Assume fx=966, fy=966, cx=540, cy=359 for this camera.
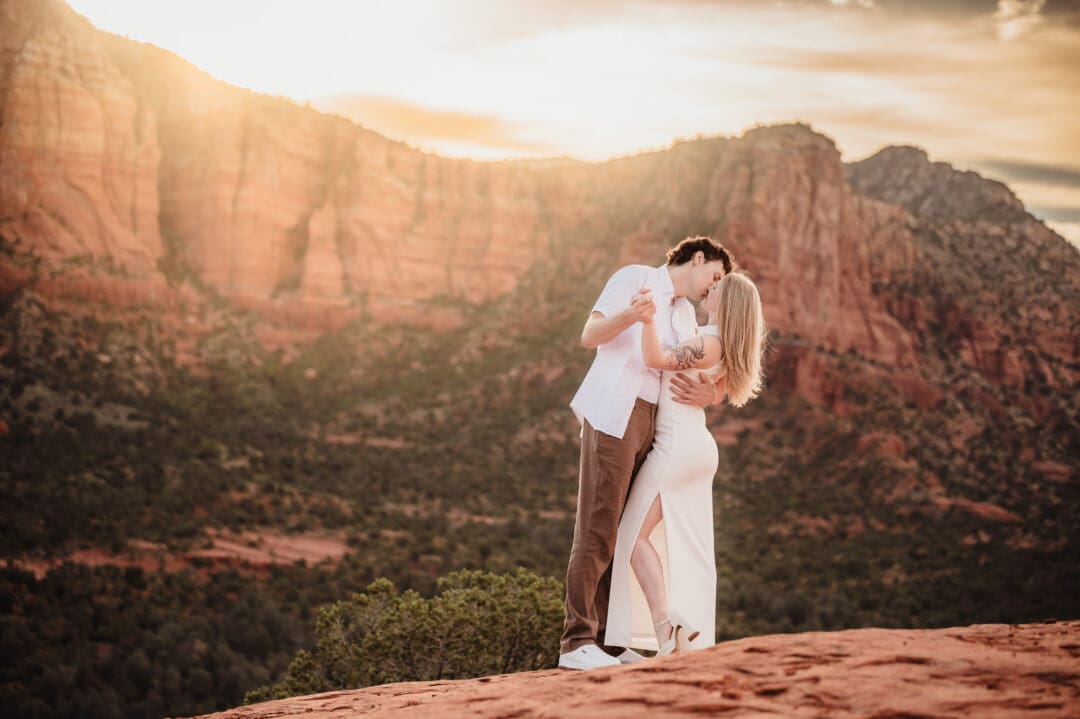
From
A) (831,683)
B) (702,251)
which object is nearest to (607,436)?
(702,251)

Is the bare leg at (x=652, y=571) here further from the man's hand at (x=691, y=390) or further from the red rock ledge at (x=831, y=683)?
the red rock ledge at (x=831, y=683)

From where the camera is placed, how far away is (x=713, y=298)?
541cm

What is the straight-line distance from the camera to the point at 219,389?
145 feet

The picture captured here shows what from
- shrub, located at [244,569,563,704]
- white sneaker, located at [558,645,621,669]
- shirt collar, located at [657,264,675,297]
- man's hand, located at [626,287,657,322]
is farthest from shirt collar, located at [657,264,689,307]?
shrub, located at [244,569,563,704]

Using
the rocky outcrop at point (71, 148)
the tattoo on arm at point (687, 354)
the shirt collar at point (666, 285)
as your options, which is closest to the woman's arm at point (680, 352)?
the tattoo on arm at point (687, 354)

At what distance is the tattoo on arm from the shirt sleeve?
366 millimetres

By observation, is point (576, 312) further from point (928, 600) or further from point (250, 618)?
point (250, 618)

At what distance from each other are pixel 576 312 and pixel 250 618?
3562 cm

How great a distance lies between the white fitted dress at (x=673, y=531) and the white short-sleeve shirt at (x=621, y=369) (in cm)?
20

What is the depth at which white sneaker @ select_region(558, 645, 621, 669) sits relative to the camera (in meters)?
4.97

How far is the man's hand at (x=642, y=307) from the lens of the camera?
490cm

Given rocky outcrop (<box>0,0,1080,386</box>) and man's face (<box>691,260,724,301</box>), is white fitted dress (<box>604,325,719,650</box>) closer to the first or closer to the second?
man's face (<box>691,260,724,301</box>)

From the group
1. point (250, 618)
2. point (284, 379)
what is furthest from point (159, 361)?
point (250, 618)

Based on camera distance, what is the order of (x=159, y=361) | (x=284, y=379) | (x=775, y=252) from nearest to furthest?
(x=159, y=361), (x=284, y=379), (x=775, y=252)
